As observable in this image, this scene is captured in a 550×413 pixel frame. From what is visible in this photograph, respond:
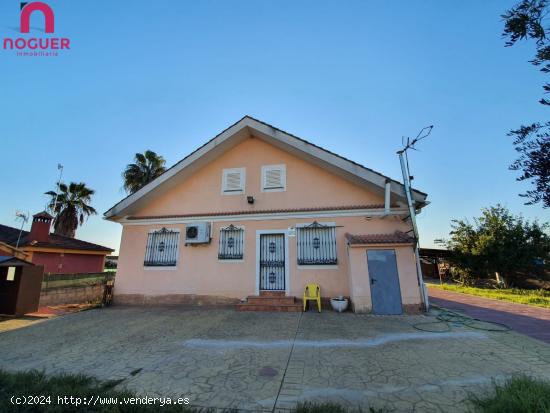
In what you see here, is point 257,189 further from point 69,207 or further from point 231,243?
point 69,207

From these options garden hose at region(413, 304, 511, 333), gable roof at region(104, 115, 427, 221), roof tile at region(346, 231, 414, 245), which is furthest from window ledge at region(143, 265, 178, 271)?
garden hose at region(413, 304, 511, 333)

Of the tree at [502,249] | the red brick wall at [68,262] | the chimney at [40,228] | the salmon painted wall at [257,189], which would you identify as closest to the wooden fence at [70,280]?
the red brick wall at [68,262]

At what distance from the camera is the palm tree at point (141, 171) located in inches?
770

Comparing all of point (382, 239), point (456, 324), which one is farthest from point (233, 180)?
point (456, 324)

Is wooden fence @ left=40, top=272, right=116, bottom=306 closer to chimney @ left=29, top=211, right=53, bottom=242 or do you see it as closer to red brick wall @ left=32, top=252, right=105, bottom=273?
red brick wall @ left=32, top=252, right=105, bottom=273

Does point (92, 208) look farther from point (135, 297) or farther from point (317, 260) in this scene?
point (317, 260)

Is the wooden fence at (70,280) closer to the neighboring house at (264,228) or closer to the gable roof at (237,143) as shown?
the neighboring house at (264,228)

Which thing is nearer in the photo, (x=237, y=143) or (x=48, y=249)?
(x=237, y=143)

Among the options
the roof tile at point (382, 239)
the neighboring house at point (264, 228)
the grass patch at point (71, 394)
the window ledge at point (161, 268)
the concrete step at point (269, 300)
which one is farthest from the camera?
the window ledge at point (161, 268)

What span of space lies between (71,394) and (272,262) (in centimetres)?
630

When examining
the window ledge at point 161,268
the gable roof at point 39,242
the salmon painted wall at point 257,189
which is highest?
the salmon painted wall at point 257,189

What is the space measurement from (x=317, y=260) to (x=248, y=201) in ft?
11.0

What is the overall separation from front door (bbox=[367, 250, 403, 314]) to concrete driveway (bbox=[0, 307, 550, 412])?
1.33ft

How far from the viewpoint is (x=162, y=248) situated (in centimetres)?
962
